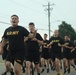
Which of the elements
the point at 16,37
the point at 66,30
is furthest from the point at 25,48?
the point at 66,30

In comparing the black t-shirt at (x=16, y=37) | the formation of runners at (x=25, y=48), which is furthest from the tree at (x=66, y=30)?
the black t-shirt at (x=16, y=37)

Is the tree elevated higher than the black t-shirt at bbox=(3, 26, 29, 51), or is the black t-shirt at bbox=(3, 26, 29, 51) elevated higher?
the tree

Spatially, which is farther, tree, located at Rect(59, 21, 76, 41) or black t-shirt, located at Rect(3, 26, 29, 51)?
tree, located at Rect(59, 21, 76, 41)

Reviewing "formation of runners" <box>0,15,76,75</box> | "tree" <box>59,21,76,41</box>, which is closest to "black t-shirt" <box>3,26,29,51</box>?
"formation of runners" <box>0,15,76,75</box>

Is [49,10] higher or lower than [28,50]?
higher

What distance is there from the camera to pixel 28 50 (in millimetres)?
12195

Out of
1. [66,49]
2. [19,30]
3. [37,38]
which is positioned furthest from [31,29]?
[66,49]

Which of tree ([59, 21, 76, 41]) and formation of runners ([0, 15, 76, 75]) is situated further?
tree ([59, 21, 76, 41])

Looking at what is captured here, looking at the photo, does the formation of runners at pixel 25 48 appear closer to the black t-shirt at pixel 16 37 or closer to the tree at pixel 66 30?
the black t-shirt at pixel 16 37

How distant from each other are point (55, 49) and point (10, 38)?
5.53 metres

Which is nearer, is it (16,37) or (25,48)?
(16,37)

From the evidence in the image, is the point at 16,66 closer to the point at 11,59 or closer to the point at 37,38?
the point at 11,59

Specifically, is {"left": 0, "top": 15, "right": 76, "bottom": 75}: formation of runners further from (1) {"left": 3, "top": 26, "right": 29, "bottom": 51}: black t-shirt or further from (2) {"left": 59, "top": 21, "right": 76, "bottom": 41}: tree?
(2) {"left": 59, "top": 21, "right": 76, "bottom": 41}: tree

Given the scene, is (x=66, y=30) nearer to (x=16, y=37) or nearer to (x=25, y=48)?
(x=25, y=48)
